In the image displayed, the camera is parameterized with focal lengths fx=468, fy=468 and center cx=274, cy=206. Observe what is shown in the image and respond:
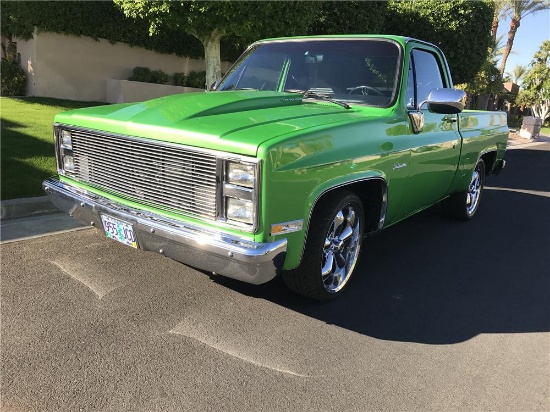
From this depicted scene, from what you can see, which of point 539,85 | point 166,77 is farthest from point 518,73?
point 166,77

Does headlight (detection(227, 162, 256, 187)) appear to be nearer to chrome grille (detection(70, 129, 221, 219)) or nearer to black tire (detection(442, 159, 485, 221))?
chrome grille (detection(70, 129, 221, 219))

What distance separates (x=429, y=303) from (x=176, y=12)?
8.17 meters

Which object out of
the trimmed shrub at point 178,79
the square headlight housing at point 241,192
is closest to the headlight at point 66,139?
the square headlight housing at point 241,192

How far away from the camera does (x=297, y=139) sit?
287 centimetres

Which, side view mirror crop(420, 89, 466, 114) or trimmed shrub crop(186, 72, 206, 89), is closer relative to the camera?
side view mirror crop(420, 89, 466, 114)

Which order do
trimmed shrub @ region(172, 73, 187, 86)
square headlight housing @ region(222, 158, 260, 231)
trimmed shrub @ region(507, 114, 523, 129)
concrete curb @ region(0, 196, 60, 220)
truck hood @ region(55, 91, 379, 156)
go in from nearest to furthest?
1. square headlight housing @ region(222, 158, 260, 231)
2. truck hood @ region(55, 91, 379, 156)
3. concrete curb @ region(0, 196, 60, 220)
4. trimmed shrub @ region(172, 73, 187, 86)
5. trimmed shrub @ region(507, 114, 523, 129)

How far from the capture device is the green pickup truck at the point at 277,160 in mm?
2816

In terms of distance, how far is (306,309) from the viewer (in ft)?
11.8

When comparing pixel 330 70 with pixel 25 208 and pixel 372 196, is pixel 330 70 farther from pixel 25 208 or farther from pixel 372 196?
pixel 25 208

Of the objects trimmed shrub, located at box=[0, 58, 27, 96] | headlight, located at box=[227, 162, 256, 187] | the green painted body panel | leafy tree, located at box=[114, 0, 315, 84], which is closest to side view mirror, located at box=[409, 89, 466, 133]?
the green painted body panel

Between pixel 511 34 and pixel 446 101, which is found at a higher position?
pixel 511 34

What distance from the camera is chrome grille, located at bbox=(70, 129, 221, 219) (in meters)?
2.93

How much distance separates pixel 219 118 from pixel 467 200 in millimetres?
4358

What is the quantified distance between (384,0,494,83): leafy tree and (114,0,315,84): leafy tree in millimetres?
Answer: 6685
